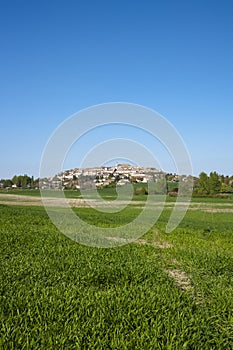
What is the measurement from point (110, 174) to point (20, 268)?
56.0 ft

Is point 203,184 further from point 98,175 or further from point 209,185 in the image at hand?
point 98,175

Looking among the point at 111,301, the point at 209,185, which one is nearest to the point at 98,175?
the point at 111,301

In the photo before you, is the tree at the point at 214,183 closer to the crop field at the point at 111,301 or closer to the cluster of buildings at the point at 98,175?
the cluster of buildings at the point at 98,175

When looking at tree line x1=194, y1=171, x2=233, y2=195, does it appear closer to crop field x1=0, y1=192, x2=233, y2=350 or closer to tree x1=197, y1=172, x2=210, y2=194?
tree x1=197, y1=172, x2=210, y2=194

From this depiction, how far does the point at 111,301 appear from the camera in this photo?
5746mm

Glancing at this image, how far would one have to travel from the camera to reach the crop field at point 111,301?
4.50 meters

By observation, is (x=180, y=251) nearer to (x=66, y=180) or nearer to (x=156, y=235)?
(x=156, y=235)

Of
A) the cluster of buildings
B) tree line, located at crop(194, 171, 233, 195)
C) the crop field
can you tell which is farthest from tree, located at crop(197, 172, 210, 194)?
the crop field

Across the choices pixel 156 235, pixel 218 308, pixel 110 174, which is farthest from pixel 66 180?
pixel 218 308

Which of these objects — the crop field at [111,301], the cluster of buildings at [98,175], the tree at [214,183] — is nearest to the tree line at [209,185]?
the tree at [214,183]

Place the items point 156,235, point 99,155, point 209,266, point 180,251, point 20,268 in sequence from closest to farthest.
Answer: point 20,268, point 209,266, point 180,251, point 99,155, point 156,235

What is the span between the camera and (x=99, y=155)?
546 inches

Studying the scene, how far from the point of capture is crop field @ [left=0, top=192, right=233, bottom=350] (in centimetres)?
450

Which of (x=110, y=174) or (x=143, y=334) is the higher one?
(x=110, y=174)
